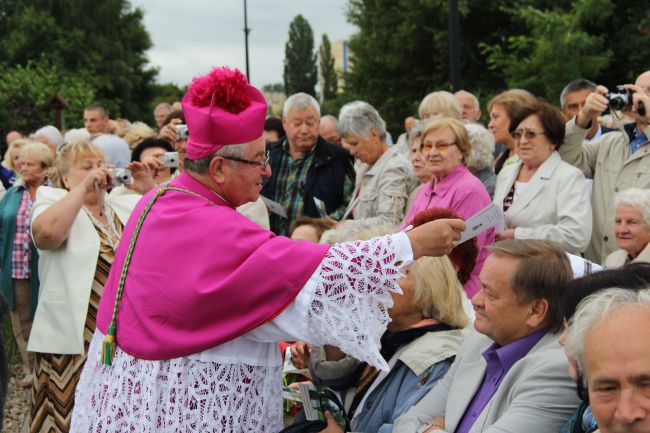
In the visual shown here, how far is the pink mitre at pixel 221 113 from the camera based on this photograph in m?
2.77

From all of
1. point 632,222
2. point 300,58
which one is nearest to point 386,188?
point 632,222

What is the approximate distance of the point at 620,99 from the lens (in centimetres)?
482

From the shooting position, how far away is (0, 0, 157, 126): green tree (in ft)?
124

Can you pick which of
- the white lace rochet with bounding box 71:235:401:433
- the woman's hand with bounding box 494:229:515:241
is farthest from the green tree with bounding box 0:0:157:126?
the white lace rochet with bounding box 71:235:401:433

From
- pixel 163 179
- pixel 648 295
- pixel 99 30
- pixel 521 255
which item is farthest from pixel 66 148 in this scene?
pixel 99 30

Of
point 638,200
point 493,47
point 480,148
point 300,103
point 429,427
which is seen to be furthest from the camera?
point 493,47

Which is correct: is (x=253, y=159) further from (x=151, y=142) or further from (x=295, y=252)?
(x=151, y=142)

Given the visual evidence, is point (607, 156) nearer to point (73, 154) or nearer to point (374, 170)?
point (374, 170)

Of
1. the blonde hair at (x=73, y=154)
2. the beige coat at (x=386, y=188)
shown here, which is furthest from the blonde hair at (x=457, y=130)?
the blonde hair at (x=73, y=154)

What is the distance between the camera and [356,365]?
3820 millimetres

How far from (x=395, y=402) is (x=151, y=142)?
10.3 ft

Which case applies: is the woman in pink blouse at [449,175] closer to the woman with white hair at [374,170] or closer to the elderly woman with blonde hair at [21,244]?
the woman with white hair at [374,170]

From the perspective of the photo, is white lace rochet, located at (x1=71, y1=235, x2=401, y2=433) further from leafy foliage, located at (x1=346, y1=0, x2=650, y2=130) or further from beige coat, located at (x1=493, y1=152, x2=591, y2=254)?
leafy foliage, located at (x1=346, y1=0, x2=650, y2=130)

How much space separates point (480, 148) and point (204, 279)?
3.57 metres
